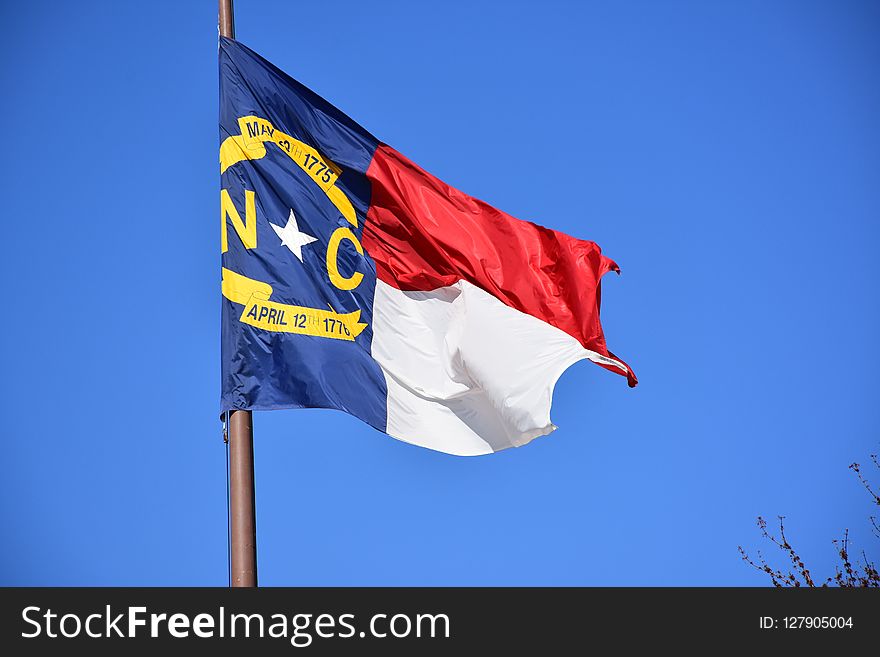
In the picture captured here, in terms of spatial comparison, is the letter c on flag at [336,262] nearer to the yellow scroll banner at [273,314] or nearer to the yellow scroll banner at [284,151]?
the yellow scroll banner at [284,151]

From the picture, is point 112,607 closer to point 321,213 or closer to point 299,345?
point 299,345

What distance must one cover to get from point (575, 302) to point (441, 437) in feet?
8.73

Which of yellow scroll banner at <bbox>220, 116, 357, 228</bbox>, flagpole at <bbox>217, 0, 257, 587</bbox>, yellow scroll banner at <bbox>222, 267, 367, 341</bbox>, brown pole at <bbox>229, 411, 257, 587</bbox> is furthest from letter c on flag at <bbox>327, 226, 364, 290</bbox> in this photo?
brown pole at <bbox>229, 411, 257, 587</bbox>

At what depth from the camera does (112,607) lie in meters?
8.78

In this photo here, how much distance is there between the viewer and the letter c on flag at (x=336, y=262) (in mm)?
12633

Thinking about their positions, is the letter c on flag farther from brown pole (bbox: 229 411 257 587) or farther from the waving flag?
brown pole (bbox: 229 411 257 587)

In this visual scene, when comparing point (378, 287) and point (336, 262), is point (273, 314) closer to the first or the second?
point (336, 262)

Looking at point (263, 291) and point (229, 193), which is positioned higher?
point (229, 193)

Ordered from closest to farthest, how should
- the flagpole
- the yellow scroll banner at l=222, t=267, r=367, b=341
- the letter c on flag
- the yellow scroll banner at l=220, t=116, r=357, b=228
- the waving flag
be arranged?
the flagpole < the yellow scroll banner at l=222, t=267, r=367, b=341 < the waving flag < the yellow scroll banner at l=220, t=116, r=357, b=228 < the letter c on flag

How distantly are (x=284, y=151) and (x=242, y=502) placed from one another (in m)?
4.19

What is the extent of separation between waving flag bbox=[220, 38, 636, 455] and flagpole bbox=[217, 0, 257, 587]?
27cm

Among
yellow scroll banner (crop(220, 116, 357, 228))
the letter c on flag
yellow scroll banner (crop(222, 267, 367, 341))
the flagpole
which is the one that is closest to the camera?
the flagpole

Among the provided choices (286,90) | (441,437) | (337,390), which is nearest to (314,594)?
(337,390)

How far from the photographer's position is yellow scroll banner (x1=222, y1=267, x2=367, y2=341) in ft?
37.9
